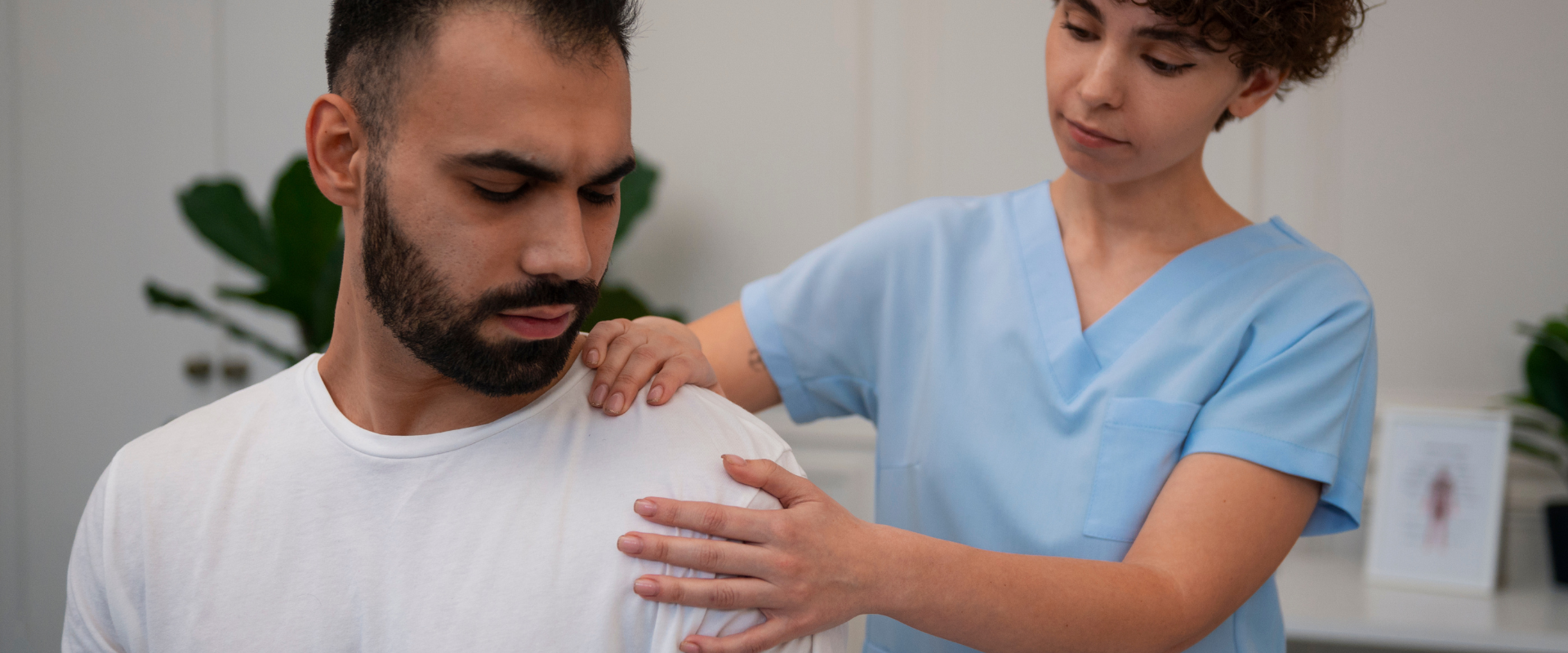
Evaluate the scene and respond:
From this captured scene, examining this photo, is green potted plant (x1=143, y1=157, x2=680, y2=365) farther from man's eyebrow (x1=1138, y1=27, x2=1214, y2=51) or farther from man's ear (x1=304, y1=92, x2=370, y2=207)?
man's eyebrow (x1=1138, y1=27, x2=1214, y2=51)

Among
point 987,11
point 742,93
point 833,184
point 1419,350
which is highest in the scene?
point 987,11

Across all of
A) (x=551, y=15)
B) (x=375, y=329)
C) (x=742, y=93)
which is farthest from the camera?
(x=742, y=93)

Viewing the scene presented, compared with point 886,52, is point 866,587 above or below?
below

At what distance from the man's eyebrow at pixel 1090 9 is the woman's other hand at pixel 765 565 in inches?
21.8

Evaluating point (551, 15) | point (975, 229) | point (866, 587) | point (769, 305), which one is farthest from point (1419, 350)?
point (551, 15)

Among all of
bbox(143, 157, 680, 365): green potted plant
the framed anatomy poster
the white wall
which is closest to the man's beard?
bbox(143, 157, 680, 365): green potted plant

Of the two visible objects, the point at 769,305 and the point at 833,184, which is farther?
the point at 833,184

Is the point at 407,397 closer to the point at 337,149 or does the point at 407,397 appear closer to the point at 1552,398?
the point at 337,149

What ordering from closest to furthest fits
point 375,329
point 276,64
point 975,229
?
point 375,329 < point 975,229 < point 276,64

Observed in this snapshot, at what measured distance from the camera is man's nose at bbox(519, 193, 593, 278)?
756mm

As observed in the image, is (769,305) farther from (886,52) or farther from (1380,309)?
(1380,309)

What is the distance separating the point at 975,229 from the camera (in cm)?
125

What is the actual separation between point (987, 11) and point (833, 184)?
0.53m

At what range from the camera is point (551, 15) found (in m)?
0.77
